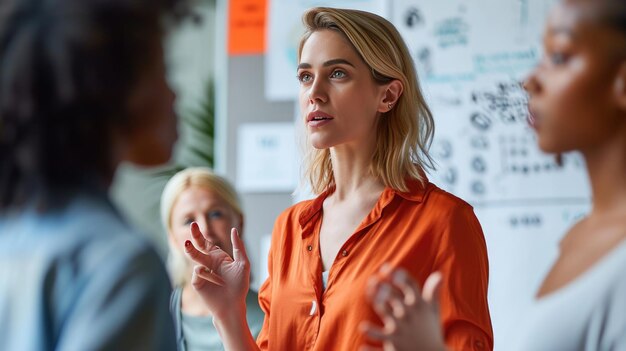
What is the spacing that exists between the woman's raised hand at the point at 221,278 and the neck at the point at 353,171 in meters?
0.32

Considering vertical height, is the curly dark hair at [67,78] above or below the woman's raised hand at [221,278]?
above

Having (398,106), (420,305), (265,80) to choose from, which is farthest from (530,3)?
(420,305)

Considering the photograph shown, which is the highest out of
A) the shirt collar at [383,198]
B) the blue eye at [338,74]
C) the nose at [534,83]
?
the nose at [534,83]

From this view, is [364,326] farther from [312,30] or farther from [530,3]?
[530,3]

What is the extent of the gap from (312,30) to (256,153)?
214 centimetres

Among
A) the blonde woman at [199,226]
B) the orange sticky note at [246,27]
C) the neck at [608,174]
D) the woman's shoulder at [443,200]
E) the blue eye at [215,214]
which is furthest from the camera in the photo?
the orange sticky note at [246,27]

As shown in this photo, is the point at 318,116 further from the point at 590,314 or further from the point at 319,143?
the point at 590,314

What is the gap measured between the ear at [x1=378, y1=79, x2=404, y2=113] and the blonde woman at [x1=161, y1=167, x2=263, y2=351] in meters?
0.85

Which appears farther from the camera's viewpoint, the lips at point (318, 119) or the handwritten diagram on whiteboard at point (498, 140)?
the handwritten diagram on whiteboard at point (498, 140)

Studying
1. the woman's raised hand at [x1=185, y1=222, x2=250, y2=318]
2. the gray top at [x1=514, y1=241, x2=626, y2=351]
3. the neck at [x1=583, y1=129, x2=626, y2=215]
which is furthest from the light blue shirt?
the woman's raised hand at [x1=185, y1=222, x2=250, y2=318]

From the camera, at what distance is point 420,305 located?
48.1 inches

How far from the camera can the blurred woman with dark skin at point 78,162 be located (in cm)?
105

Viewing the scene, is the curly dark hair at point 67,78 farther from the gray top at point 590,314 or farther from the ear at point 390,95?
the ear at point 390,95

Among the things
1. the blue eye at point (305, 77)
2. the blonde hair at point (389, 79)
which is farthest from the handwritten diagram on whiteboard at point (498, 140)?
the blue eye at point (305, 77)
